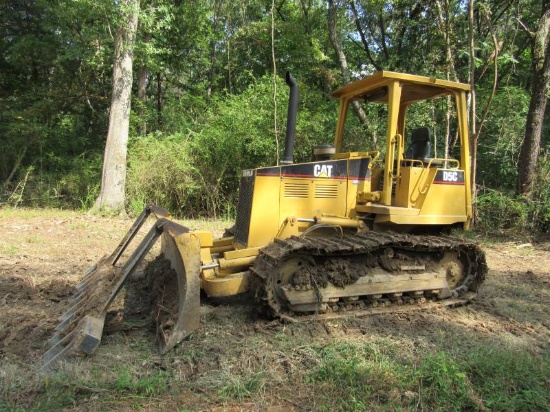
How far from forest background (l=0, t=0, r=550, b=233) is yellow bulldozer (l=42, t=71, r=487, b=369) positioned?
200 inches

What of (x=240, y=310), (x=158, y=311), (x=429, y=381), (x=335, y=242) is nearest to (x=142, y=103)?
(x=240, y=310)

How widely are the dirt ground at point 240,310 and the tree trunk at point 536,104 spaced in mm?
2881

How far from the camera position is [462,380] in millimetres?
3205

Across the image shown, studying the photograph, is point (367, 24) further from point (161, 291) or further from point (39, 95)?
point (161, 291)

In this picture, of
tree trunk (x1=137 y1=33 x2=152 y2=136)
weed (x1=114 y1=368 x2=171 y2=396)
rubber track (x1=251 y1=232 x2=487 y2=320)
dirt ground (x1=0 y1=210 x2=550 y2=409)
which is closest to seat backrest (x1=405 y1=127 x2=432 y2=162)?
rubber track (x1=251 y1=232 x2=487 y2=320)

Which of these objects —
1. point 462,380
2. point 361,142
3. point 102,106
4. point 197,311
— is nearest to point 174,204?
point 361,142

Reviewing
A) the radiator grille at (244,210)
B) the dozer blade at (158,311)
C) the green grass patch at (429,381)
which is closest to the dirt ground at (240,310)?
the dozer blade at (158,311)

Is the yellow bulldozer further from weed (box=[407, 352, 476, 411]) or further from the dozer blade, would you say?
weed (box=[407, 352, 476, 411])

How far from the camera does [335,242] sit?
14.8 ft

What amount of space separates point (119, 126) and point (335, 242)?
9.08 metres

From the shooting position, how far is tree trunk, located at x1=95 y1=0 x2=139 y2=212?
11.5 metres

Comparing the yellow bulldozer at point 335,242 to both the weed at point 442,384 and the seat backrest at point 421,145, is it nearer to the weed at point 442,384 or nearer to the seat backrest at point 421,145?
the seat backrest at point 421,145

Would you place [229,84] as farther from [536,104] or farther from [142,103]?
[536,104]

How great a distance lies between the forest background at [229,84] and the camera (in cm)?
1124
